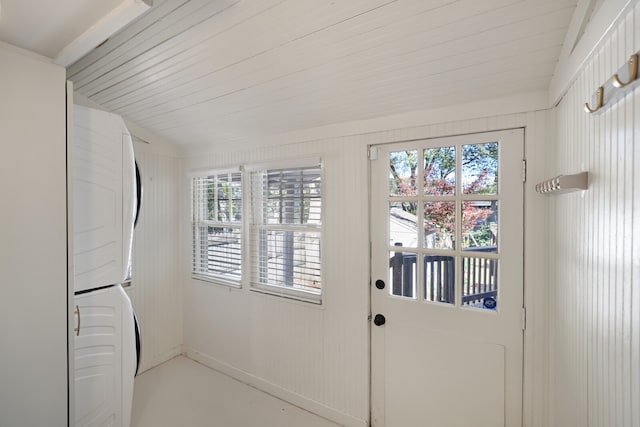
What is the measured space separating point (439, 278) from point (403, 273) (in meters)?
0.22

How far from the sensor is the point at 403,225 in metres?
1.91

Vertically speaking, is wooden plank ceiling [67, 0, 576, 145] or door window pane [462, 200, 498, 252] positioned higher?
wooden plank ceiling [67, 0, 576, 145]

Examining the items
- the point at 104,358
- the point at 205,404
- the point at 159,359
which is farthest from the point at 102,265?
the point at 159,359

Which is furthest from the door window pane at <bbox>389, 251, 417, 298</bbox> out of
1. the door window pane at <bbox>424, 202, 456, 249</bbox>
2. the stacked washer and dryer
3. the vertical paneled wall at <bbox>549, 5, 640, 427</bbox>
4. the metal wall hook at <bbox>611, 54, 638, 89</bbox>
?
the stacked washer and dryer

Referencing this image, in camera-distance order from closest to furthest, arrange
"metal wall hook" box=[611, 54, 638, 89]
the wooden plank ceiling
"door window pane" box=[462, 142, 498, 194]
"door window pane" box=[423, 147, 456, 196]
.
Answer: "metal wall hook" box=[611, 54, 638, 89] < the wooden plank ceiling < "door window pane" box=[462, 142, 498, 194] < "door window pane" box=[423, 147, 456, 196]

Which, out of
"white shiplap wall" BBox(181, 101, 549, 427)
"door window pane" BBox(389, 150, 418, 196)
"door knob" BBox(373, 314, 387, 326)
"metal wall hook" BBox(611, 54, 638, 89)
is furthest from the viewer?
"door knob" BBox(373, 314, 387, 326)

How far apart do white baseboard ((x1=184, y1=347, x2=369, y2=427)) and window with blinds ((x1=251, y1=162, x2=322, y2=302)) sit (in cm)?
78

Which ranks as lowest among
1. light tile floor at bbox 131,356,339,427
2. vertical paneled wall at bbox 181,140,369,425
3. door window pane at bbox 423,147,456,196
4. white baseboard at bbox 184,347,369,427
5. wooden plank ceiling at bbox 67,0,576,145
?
light tile floor at bbox 131,356,339,427

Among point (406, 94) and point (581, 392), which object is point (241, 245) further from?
point (581, 392)

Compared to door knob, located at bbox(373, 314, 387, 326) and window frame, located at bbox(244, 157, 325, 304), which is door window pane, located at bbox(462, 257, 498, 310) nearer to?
door knob, located at bbox(373, 314, 387, 326)

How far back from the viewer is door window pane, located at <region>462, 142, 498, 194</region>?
5.41ft

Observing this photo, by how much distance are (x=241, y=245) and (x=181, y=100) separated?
128cm

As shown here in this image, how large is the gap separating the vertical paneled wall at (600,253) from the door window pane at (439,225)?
496mm

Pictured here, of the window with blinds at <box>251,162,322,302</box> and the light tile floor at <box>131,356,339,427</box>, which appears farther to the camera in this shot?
the window with blinds at <box>251,162,322,302</box>
